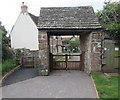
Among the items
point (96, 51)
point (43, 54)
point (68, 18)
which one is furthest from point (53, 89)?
point (68, 18)

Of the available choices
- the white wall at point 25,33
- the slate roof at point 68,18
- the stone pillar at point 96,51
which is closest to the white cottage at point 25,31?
the white wall at point 25,33

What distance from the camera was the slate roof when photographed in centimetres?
976

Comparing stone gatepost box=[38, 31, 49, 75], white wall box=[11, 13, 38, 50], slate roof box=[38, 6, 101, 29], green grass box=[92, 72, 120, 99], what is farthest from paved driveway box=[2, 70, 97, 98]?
white wall box=[11, 13, 38, 50]

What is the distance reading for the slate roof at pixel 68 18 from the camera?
9.76 m

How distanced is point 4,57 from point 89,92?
8769mm

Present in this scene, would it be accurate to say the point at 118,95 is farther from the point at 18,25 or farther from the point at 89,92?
the point at 18,25

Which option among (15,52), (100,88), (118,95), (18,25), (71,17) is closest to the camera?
(118,95)

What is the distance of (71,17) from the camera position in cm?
1078

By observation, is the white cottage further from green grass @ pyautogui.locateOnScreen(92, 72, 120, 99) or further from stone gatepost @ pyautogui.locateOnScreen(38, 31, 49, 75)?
green grass @ pyautogui.locateOnScreen(92, 72, 120, 99)

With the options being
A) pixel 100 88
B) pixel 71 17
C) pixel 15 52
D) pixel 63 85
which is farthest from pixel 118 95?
pixel 15 52

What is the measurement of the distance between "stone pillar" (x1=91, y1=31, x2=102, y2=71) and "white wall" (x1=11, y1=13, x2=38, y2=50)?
16.6m

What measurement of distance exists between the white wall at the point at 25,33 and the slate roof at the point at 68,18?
1354 centimetres

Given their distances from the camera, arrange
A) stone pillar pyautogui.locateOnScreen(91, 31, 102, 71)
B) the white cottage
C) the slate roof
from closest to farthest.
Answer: stone pillar pyautogui.locateOnScreen(91, 31, 102, 71)
the slate roof
the white cottage

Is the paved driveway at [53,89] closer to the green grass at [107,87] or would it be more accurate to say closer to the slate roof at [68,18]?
the green grass at [107,87]
